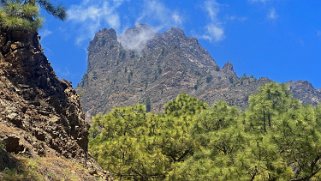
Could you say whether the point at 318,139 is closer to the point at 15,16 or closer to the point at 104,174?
the point at 104,174

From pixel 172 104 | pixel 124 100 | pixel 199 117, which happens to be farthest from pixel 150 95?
pixel 199 117

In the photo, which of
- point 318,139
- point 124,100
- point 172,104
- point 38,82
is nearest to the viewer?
point 318,139

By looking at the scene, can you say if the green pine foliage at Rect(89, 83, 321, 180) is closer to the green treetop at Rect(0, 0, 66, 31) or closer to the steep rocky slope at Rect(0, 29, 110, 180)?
the steep rocky slope at Rect(0, 29, 110, 180)

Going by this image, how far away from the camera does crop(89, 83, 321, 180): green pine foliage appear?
20.1 m

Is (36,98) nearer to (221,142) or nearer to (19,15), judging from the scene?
(19,15)

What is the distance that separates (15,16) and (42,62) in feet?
13.9

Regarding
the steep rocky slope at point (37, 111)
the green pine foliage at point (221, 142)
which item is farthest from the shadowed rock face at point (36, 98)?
the green pine foliage at point (221, 142)

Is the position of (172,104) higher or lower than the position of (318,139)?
higher

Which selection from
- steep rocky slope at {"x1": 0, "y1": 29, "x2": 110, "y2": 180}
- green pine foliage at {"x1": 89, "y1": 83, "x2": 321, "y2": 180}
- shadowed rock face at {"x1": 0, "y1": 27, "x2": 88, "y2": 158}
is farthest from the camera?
shadowed rock face at {"x1": 0, "y1": 27, "x2": 88, "y2": 158}

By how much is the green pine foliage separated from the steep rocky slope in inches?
215

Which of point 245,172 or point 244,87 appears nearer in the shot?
point 245,172

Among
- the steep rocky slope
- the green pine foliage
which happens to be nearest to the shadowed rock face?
the steep rocky slope

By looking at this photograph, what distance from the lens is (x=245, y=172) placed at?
19906 millimetres

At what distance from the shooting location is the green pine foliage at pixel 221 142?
2012 cm
